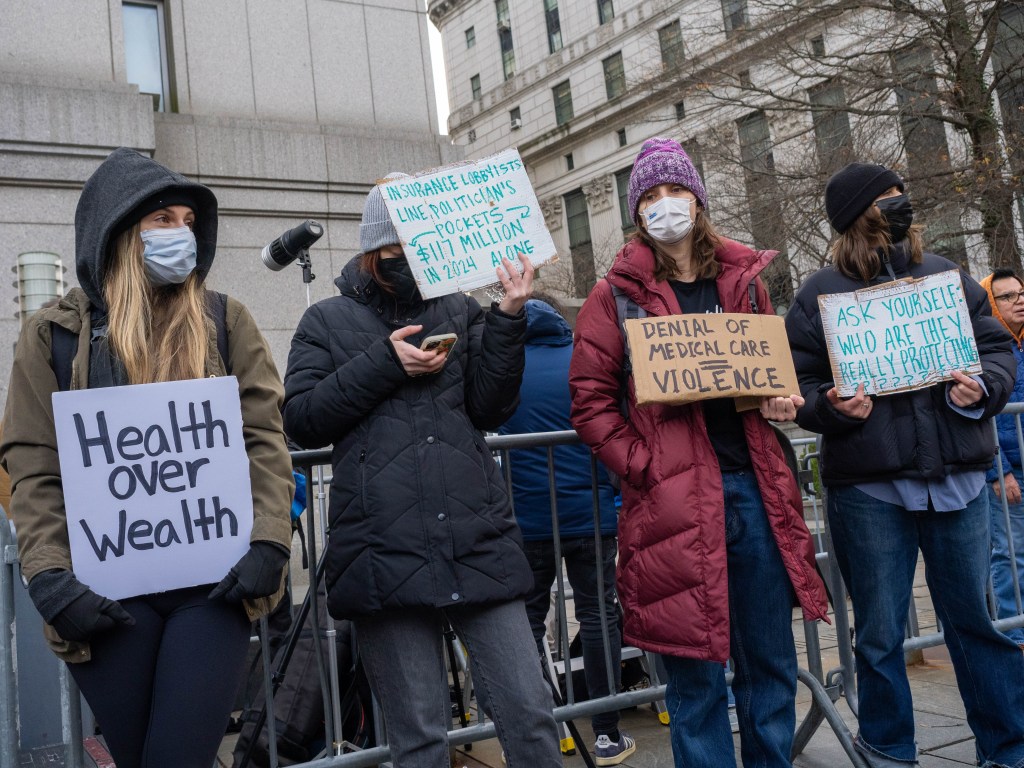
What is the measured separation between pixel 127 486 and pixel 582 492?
7.81 feet

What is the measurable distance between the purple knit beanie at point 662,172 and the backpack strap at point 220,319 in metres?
1.44

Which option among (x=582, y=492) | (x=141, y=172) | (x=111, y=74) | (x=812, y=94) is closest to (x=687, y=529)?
(x=582, y=492)

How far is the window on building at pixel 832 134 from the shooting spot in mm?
14680

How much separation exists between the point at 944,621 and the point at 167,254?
2959 mm

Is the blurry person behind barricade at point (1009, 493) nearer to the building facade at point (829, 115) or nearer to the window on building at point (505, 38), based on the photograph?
the building facade at point (829, 115)

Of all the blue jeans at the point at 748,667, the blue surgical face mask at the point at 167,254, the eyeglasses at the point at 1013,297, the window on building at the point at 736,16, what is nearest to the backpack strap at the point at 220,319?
the blue surgical face mask at the point at 167,254

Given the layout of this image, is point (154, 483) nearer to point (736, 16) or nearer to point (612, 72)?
point (736, 16)

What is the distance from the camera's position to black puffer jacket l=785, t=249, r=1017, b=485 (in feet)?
11.3

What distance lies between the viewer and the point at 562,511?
Answer: 446 centimetres

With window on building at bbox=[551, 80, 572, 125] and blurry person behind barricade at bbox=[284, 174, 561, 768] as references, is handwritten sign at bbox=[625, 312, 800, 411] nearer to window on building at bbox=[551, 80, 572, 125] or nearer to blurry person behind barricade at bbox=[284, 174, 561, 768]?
blurry person behind barricade at bbox=[284, 174, 561, 768]

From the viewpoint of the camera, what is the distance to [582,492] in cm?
447

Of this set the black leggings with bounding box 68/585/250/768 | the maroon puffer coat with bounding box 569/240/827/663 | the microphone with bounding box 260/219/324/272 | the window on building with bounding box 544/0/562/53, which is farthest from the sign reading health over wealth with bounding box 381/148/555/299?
the window on building with bounding box 544/0/562/53

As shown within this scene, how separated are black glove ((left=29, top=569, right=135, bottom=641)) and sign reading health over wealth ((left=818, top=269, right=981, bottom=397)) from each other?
97.9 inches

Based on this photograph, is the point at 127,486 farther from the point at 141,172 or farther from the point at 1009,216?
the point at 1009,216
